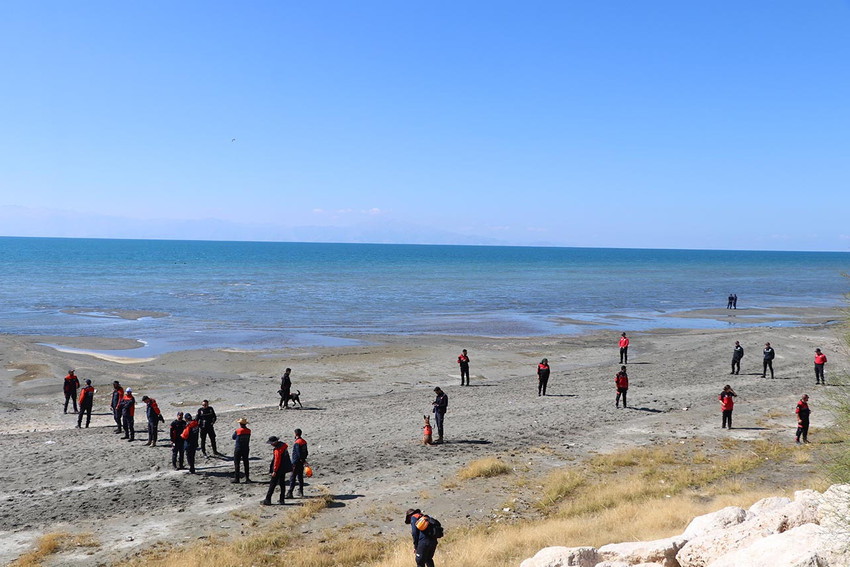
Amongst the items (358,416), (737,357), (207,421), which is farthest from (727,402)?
(207,421)

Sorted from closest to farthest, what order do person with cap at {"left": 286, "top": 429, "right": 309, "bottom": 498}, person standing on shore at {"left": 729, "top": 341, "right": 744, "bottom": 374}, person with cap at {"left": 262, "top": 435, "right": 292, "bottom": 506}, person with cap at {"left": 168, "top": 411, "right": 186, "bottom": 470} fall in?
person with cap at {"left": 262, "top": 435, "right": 292, "bottom": 506}
person with cap at {"left": 286, "top": 429, "right": 309, "bottom": 498}
person with cap at {"left": 168, "top": 411, "right": 186, "bottom": 470}
person standing on shore at {"left": 729, "top": 341, "right": 744, "bottom": 374}

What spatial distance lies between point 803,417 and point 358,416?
13238mm

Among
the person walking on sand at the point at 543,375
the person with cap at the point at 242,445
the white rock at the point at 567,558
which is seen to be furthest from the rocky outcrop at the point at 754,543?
the person walking on sand at the point at 543,375

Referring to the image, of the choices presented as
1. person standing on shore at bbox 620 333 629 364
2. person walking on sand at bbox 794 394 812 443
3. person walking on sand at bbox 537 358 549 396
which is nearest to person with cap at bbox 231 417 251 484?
person walking on sand at bbox 537 358 549 396

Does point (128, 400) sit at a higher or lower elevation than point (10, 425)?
higher

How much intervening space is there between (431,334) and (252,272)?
75.9 metres

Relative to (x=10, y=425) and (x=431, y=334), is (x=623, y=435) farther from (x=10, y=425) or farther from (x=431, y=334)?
(x=431, y=334)

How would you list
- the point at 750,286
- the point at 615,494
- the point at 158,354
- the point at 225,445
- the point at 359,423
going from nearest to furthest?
1. the point at 615,494
2. the point at 225,445
3. the point at 359,423
4. the point at 158,354
5. the point at 750,286

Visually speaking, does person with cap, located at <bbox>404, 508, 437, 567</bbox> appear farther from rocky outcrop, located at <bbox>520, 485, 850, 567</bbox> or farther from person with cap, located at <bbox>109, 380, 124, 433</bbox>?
person with cap, located at <bbox>109, 380, 124, 433</bbox>

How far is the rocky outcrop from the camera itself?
7543mm

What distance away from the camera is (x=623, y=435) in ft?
64.3

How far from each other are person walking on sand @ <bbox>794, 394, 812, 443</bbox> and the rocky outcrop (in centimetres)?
925

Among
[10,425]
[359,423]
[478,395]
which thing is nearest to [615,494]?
[359,423]

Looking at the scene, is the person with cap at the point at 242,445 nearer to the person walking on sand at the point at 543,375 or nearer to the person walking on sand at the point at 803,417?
the person walking on sand at the point at 543,375
